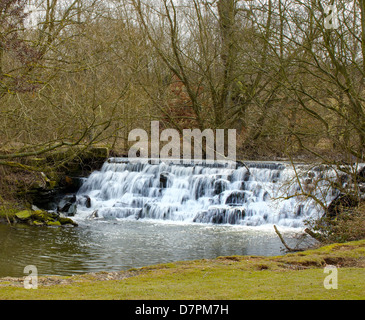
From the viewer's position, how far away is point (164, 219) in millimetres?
16453

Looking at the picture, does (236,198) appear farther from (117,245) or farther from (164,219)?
(117,245)

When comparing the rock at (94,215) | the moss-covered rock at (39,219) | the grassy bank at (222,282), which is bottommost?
the rock at (94,215)

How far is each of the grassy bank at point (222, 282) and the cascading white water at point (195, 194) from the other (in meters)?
7.92

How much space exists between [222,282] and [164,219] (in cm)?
1115

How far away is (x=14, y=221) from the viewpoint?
14703 mm

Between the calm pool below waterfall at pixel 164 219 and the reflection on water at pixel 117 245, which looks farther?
the calm pool below waterfall at pixel 164 219

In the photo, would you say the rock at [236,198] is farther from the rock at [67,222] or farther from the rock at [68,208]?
the rock at [68,208]

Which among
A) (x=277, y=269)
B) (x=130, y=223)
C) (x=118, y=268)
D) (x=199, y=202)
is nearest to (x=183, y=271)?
(x=277, y=269)

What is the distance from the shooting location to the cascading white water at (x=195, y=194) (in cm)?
1560

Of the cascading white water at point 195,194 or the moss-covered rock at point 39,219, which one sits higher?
the cascading white water at point 195,194

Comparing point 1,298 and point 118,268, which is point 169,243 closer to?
point 118,268

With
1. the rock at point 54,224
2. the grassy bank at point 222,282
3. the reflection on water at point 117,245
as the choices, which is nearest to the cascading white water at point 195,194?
the reflection on water at point 117,245
